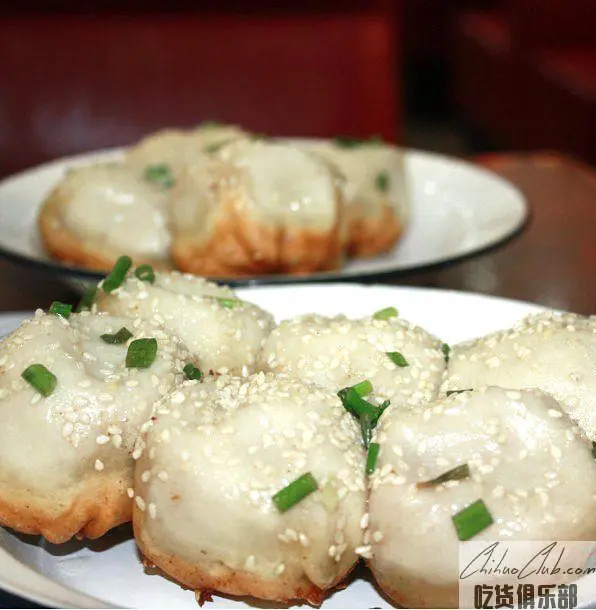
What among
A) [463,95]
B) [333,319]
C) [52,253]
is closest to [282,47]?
[52,253]

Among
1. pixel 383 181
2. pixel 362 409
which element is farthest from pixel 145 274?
pixel 383 181

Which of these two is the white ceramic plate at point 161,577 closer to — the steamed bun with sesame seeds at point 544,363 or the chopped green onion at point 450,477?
the chopped green onion at point 450,477

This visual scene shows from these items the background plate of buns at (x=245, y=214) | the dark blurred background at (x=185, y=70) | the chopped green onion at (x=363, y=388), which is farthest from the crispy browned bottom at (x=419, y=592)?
the dark blurred background at (x=185, y=70)

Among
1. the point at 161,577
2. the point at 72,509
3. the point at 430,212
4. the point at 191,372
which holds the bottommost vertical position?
the point at 430,212

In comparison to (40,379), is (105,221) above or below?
below

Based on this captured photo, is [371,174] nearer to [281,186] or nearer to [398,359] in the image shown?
[281,186]

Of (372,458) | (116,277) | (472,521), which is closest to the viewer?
(472,521)

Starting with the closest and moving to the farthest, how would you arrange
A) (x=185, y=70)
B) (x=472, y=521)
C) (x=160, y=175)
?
(x=472, y=521) < (x=160, y=175) < (x=185, y=70)
